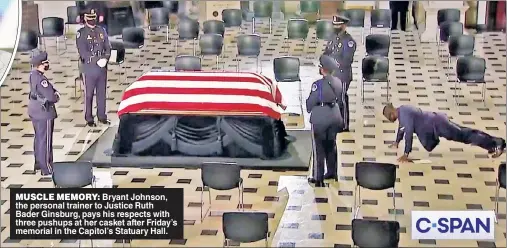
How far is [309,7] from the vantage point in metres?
17.5

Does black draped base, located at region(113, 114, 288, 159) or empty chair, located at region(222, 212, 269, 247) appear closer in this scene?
empty chair, located at region(222, 212, 269, 247)

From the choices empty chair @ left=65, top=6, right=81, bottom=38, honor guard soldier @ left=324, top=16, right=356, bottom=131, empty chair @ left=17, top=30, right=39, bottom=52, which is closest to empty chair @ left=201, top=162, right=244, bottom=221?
honor guard soldier @ left=324, top=16, right=356, bottom=131

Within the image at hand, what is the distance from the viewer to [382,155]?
1158 centimetres

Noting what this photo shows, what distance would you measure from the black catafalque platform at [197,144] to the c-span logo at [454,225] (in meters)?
2.38

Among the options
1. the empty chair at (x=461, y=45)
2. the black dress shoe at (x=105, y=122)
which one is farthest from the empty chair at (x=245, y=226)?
the empty chair at (x=461, y=45)

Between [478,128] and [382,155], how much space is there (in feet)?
5.46

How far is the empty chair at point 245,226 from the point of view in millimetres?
8445

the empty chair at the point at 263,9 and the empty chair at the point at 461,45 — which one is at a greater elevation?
the empty chair at the point at 263,9

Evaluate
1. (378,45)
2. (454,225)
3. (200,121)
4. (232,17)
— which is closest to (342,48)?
(200,121)

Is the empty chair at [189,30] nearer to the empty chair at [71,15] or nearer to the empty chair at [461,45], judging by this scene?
the empty chair at [71,15]

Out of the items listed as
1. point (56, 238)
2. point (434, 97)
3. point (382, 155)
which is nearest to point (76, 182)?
point (56, 238)

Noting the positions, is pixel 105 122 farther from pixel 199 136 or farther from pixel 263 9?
pixel 263 9

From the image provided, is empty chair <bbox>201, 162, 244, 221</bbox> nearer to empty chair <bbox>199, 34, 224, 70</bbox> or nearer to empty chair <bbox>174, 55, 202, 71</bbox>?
empty chair <bbox>174, 55, 202, 71</bbox>

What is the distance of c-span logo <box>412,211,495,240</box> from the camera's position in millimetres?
8891
